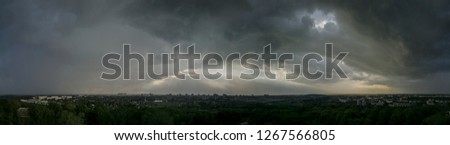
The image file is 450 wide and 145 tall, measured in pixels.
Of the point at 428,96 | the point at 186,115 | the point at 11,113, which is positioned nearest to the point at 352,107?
the point at 428,96

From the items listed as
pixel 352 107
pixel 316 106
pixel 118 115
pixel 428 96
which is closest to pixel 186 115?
pixel 118 115

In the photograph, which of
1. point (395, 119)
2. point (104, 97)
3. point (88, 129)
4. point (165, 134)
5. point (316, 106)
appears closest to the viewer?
point (165, 134)

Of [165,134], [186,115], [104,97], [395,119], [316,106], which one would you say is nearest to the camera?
[165,134]

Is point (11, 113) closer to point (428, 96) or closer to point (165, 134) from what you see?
point (165, 134)

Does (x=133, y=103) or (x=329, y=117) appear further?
(x=133, y=103)

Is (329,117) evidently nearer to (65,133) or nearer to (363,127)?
(363,127)

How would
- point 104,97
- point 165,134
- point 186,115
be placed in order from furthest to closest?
point 104,97, point 186,115, point 165,134
